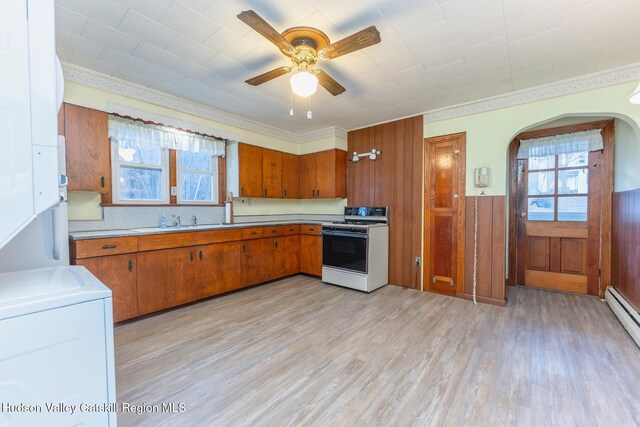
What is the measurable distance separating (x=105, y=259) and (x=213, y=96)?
211cm

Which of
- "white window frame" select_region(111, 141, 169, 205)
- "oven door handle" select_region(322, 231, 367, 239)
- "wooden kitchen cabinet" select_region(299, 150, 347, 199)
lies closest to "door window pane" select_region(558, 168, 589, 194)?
"oven door handle" select_region(322, 231, 367, 239)

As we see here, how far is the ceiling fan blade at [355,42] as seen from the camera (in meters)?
1.65

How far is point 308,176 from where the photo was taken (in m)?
4.79

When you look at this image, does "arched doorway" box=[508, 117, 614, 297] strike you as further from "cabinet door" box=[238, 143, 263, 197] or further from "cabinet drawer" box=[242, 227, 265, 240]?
"cabinet door" box=[238, 143, 263, 197]

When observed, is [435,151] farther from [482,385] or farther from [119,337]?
[119,337]

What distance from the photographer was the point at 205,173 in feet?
12.6

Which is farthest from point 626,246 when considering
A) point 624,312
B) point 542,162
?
point 542,162

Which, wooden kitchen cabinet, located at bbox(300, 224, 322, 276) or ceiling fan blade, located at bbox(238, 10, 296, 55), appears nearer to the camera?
ceiling fan blade, located at bbox(238, 10, 296, 55)

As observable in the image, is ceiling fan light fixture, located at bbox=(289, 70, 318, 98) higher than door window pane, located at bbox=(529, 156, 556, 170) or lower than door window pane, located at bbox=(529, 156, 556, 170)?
higher

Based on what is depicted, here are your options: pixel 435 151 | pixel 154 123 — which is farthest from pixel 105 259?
pixel 435 151

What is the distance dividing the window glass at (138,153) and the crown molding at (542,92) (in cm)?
356

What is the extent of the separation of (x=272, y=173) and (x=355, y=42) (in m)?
2.91

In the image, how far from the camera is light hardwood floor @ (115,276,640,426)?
155 centimetres

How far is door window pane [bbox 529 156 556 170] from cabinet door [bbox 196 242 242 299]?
13.9ft
